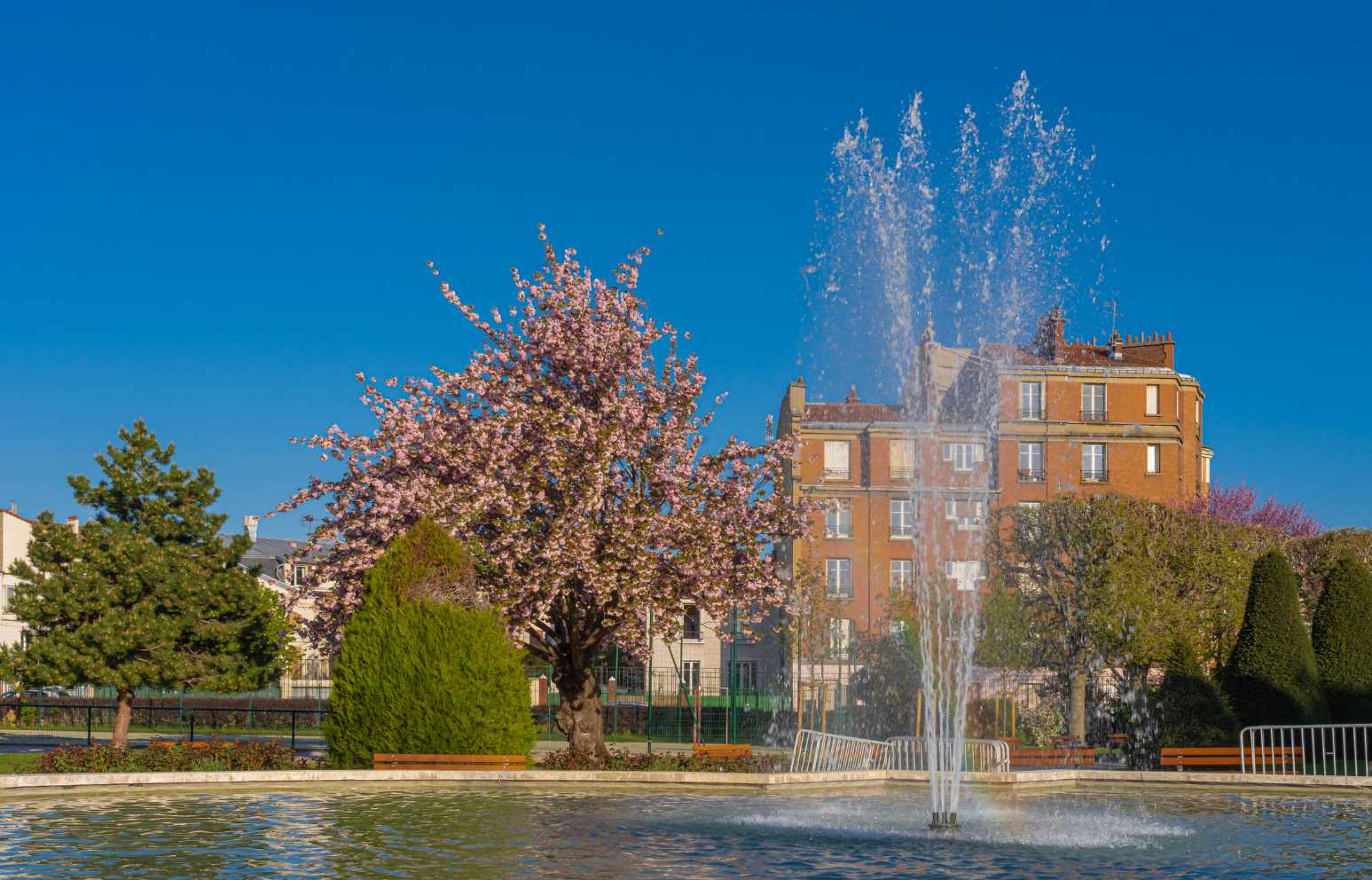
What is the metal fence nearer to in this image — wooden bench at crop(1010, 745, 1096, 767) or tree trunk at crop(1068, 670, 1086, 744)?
tree trunk at crop(1068, 670, 1086, 744)

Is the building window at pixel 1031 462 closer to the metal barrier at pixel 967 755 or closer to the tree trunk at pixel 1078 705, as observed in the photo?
the tree trunk at pixel 1078 705

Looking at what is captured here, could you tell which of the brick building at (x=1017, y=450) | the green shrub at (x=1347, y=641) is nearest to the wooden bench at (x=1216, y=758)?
the green shrub at (x=1347, y=641)

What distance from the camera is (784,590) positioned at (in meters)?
33.2

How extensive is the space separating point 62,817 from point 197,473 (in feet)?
50.3

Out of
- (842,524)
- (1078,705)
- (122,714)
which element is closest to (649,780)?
(122,714)

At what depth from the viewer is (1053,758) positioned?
3209 centimetres

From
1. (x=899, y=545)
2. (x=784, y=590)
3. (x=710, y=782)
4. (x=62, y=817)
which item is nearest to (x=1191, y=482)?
(x=899, y=545)

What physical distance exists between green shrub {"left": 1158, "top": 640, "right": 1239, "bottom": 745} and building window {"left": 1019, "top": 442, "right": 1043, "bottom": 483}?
45.2m

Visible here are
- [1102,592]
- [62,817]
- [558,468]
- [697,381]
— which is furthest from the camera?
[1102,592]

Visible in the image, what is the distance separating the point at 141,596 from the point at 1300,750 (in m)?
26.2

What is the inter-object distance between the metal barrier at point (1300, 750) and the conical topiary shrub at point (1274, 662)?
551 mm

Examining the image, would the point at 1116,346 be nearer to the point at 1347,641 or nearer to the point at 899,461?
the point at 899,461

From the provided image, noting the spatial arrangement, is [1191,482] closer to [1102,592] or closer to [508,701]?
[1102,592]

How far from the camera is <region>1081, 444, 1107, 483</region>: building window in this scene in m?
75.9
